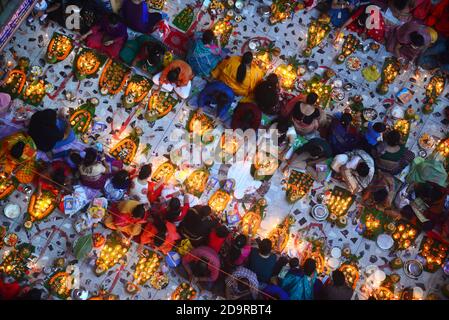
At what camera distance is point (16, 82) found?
9.55m

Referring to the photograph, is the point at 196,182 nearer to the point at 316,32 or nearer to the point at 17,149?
the point at 17,149

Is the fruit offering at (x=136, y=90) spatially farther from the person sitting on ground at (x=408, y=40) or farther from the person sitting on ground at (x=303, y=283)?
the person sitting on ground at (x=408, y=40)

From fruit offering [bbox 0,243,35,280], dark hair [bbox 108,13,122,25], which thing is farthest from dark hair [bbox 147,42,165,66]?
fruit offering [bbox 0,243,35,280]

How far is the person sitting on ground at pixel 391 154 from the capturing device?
9.62 meters

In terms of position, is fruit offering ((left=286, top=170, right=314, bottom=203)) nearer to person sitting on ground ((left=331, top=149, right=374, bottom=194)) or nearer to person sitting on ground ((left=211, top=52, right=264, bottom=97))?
person sitting on ground ((left=331, top=149, right=374, bottom=194))

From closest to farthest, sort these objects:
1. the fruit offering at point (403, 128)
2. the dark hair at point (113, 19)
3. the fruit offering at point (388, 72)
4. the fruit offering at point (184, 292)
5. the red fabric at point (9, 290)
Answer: the red fabric at point (9, 290) < the fruit offering at point (184, 292) < the dark hair at point (113, 19) < the fruit offering at point (403, 128) < the fruit offering at point (388, 72)

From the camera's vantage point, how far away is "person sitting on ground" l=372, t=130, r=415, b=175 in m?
9.62

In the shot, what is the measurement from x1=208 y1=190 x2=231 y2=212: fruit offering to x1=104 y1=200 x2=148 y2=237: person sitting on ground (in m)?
1.17

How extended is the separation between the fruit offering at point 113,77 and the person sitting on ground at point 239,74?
1.54m

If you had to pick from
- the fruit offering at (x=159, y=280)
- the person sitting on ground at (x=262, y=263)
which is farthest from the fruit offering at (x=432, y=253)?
the fruit offering at (x=159, y=280)

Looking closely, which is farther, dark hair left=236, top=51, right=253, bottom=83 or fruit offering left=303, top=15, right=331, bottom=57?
fruit offering left=303, top=15, right=331, bottom=57

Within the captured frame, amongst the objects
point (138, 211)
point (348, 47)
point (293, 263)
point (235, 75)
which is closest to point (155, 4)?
point (235, 75)

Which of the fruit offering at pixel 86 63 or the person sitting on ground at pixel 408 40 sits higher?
the fruit offering at pixel 86 63

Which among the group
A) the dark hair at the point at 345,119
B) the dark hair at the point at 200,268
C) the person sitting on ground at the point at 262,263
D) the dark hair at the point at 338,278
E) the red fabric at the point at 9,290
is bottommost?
the dark hair at the point at 338,278
